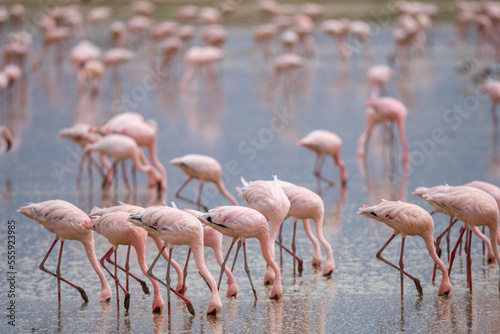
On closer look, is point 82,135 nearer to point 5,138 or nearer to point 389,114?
point 5,138

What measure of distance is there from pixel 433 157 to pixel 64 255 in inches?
211

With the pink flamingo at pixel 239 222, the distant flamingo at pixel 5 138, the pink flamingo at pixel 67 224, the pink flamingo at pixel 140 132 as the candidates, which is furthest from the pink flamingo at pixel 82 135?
the pink flamingo at pixel 239 222

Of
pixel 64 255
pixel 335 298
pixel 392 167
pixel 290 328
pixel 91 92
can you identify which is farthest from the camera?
pixel 91 92

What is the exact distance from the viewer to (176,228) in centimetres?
493

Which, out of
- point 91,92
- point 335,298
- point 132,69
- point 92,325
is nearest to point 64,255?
point 92,325

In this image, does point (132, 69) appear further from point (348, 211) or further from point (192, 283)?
point (192, 283)

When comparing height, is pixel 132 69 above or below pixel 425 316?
above

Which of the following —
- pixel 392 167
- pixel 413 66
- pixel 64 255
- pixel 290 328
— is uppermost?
pixel 413 66

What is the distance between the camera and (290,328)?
4875mm

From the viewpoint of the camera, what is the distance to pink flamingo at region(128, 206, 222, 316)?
16.2 feet

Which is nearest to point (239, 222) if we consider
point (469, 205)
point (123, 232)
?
point (123, 232)

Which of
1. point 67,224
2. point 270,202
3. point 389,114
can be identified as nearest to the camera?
point 67,224

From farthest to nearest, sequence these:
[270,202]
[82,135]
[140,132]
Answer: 1. [82,135]
2. [140,132]
3. [270,202]

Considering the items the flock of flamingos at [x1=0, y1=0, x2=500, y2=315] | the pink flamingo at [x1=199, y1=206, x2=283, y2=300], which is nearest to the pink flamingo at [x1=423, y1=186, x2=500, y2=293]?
the flock of flamingos at [x1=0, y1=0, x2=500, y2=315]
